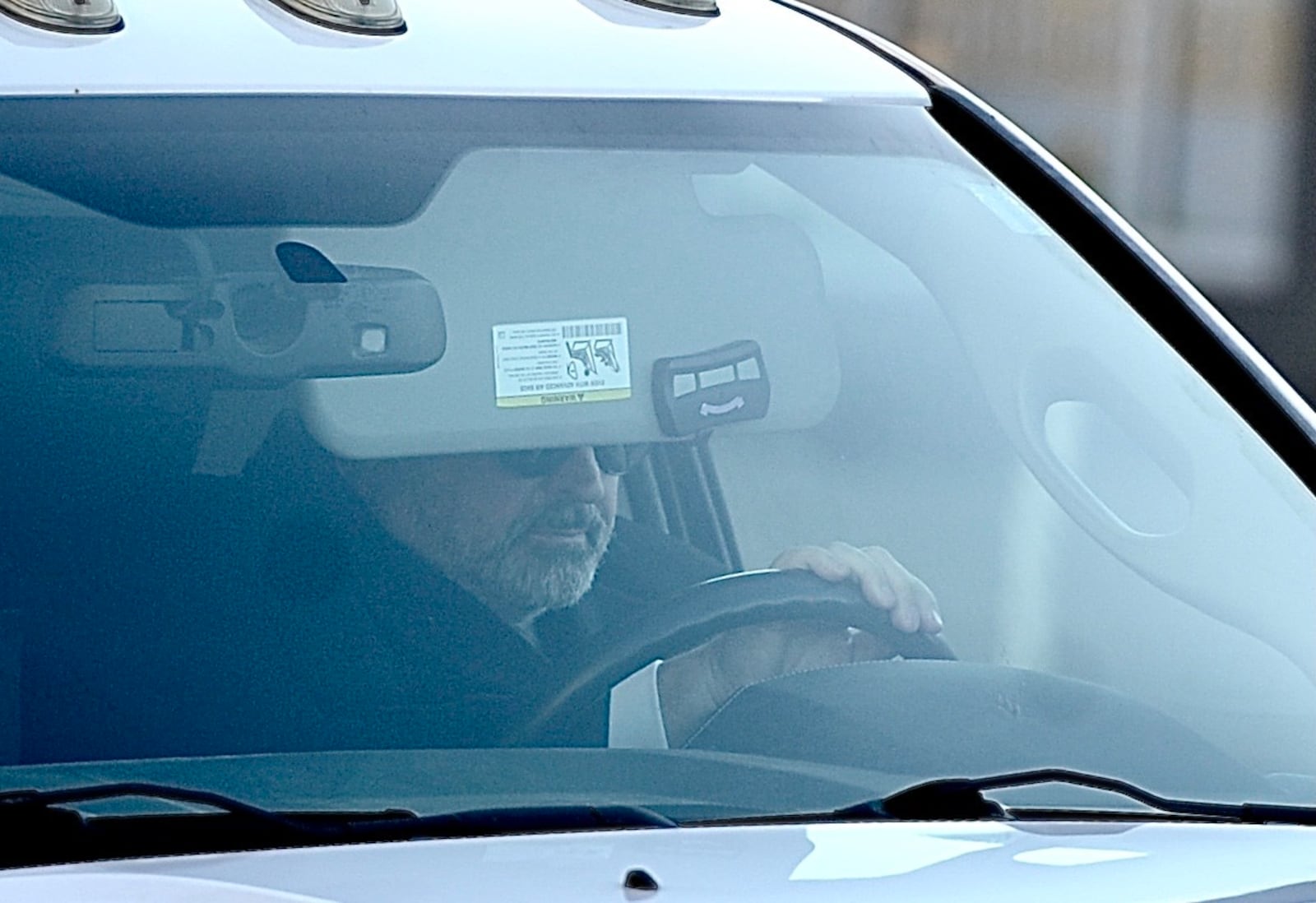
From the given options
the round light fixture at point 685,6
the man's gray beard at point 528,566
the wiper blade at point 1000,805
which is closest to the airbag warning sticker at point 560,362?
the man's gray beard at point 528,566

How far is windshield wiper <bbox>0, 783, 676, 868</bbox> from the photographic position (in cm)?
132

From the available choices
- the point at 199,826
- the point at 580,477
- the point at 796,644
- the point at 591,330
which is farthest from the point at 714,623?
the point at 199,826

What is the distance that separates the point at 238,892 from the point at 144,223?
632mm

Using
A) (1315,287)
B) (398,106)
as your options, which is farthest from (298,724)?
(1315,287)

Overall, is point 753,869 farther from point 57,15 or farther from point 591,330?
point 57,15

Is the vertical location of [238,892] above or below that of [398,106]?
below

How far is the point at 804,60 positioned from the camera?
6.57 ft

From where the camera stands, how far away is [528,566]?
1690 mm

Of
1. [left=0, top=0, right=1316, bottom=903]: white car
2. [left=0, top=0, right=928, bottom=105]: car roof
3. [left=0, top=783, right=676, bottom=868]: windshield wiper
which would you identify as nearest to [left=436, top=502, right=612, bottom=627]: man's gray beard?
[left=0, top=0, right=1316, bottom=903]: white car

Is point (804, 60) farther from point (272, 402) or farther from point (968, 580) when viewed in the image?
point (272, 402)

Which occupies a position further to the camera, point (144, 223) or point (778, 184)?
point (778, 184)

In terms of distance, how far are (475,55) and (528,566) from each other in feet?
1.59

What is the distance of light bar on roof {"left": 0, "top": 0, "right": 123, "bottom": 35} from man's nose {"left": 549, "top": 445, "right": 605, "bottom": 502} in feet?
1.74

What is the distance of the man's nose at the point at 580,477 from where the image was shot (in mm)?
1748
